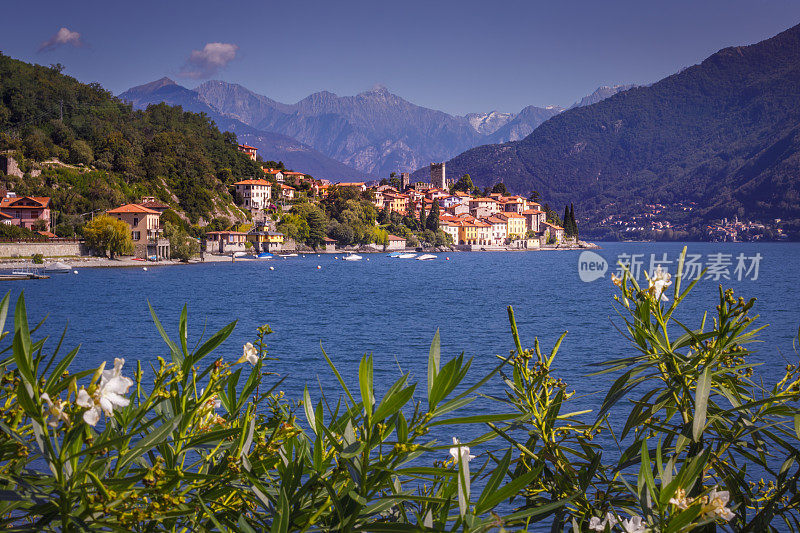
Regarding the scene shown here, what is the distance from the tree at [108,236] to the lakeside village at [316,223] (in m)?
0.12

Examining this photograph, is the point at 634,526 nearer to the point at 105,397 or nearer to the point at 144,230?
the point at 105,397

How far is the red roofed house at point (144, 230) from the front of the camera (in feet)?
198

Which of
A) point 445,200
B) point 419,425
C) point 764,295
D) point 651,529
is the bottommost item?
point 764,295

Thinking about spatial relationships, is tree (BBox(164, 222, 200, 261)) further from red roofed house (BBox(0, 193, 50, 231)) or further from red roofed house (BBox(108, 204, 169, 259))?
red roofed house (BBox(0, 193, 50, 231))

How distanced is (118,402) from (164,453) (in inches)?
13.4

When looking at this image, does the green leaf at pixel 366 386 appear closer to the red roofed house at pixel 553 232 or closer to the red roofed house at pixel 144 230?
the red roofed house at pixel 144 230

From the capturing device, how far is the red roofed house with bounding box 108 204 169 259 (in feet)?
198

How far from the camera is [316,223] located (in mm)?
87188

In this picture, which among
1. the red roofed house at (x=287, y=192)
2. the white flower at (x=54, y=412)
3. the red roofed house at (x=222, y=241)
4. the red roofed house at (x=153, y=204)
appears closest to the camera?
the white flower at (x=54, y=412)

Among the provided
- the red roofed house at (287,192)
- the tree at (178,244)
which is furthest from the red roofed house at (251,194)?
the tree at (178,244)

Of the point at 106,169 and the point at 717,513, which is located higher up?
the point at 106,169

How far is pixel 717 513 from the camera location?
992 mm

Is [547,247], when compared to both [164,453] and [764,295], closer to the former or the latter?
[764,295]

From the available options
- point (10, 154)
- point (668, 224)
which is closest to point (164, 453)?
point (10, 154)
